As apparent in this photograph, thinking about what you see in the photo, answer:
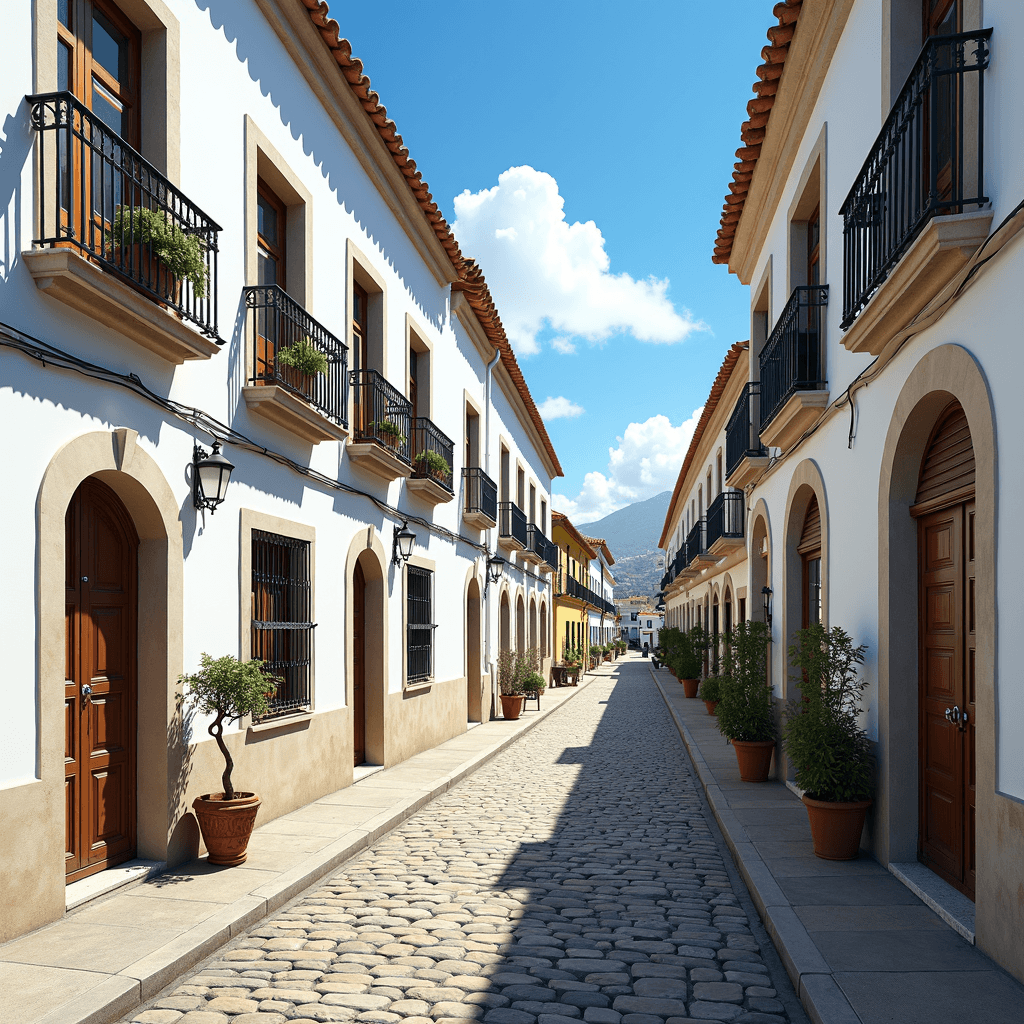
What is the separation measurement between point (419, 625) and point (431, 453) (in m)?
2.38

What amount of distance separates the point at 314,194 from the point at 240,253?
1.87 meters

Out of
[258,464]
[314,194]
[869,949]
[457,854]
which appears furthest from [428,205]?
[869,949]

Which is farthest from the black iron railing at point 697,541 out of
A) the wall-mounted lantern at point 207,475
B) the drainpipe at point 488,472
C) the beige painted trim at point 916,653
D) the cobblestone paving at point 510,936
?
the wall-mounted lantern at point 207,475

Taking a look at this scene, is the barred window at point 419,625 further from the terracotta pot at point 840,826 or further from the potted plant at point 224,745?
the terracotta pot at point 840,826

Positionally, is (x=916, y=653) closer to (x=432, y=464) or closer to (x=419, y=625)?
(x=419, y=625)

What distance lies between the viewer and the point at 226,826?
621 centimetres

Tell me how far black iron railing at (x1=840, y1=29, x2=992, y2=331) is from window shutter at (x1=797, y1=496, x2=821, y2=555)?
274 centimetres

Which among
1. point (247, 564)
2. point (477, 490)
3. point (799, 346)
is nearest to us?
point (247, 564)

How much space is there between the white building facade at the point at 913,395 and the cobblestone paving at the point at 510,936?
1.46 metres

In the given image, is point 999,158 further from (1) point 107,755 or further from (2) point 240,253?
(1) point 107,755

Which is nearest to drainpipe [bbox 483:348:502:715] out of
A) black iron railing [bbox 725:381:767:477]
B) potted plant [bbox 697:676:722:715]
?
potted plant [bbox 697:676:722:715]

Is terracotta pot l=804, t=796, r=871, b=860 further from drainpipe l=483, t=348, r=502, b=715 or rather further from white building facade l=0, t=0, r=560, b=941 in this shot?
drainpipe l=483, t=348, r=502, b=715

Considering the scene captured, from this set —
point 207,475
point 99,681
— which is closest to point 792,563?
point 207,475

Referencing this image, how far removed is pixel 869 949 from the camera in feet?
15.3
